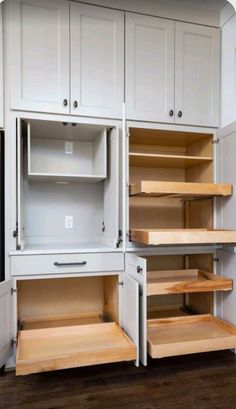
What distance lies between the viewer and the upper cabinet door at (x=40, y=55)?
6.33 feet

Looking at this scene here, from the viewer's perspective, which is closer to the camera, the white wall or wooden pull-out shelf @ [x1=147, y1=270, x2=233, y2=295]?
wooden pull-out shelf @ [x1=147, y1=270, x2=233, y2=295]

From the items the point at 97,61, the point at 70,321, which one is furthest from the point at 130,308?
the point at 97,61

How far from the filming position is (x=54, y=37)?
6.58ft

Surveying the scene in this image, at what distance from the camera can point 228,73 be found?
228 centimetres

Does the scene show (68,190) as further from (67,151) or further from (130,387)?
(130,387)

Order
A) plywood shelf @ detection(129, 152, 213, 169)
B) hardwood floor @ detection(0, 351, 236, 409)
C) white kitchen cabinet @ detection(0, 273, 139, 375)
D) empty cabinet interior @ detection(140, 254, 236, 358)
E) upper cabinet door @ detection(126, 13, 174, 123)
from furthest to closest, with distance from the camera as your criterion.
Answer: plywood shelf @ detection(129, 152, 213, 169), upper cabinet door @ detection(126, 13, 174, 123), empty cabinet interior @ detection(140, 254, 236, 358), white kitchen cabinet @ detection(0, 273, 139, 375), hardwood floor @ detection(0, 351, 236, 409)

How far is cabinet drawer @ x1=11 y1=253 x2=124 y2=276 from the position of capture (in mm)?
1895

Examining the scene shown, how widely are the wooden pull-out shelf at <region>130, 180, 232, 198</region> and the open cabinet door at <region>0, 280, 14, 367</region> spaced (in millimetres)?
1020

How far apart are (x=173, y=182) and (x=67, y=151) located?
3.05ft

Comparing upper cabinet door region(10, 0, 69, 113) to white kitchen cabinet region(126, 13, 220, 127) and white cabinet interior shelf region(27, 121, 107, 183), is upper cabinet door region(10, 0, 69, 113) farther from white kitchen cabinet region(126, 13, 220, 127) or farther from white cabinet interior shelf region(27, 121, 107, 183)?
white kitchen cabinet region(126, 13, 220, 127)

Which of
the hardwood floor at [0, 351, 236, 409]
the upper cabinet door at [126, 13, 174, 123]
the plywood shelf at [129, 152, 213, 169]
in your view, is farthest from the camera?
the plywood shelf at [129, 152, 213, 169]

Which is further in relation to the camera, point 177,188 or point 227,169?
point 227,169

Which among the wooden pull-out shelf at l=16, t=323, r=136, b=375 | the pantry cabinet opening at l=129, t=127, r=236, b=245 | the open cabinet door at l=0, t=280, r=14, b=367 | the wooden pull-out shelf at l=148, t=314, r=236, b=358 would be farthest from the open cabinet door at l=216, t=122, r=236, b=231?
the open cabinet door at l=0, t=280, r=14, b=367

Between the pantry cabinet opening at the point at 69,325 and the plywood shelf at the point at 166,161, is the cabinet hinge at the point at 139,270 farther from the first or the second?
the plywood shelf at the point at 166,161
